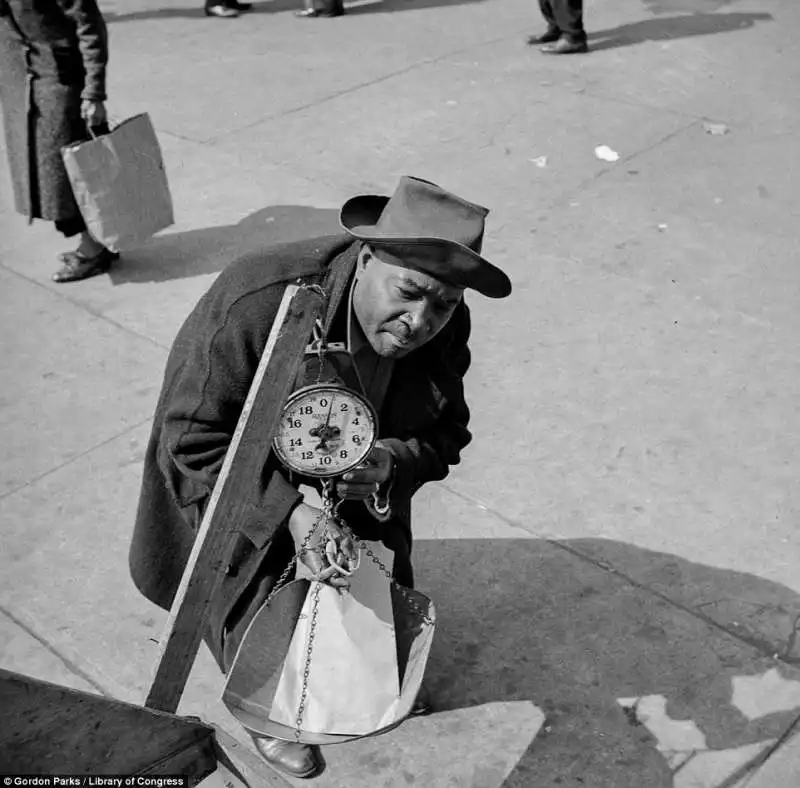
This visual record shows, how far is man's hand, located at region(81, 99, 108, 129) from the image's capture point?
5.01 m

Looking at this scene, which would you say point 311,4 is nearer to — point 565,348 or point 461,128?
point 461,128

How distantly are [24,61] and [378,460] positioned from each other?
339 centimetres

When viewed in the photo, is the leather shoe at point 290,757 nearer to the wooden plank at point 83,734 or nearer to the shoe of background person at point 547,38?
the wooden plank at point 83,734

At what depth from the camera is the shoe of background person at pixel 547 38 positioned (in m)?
8.36

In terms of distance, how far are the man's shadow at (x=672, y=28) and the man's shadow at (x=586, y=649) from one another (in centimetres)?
562

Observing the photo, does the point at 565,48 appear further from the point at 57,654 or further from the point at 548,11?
the point at 57,654

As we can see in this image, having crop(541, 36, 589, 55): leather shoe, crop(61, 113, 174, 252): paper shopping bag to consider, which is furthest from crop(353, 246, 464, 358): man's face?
crop(541, 36, 589, 55): leather shoe

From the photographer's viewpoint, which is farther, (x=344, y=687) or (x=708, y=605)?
(x=708, y=605)

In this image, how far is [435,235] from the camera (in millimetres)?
2389

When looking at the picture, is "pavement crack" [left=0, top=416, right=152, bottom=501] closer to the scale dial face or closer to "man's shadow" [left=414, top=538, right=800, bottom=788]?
"man's shadow" [left=414, top=538, right=800, bottom=788]

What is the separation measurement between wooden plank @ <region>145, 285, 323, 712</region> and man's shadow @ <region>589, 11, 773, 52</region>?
23.2 ft

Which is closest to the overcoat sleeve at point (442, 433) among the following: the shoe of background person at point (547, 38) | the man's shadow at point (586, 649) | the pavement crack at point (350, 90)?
the man's shadow at point (586, 649)

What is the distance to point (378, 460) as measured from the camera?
2471mm

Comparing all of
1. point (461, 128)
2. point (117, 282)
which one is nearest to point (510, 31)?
point (461, 128)
